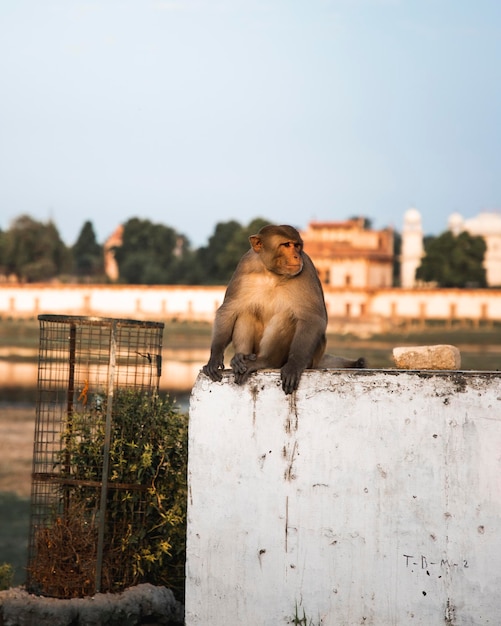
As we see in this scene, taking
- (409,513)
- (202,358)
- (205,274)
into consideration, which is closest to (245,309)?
(409,513)

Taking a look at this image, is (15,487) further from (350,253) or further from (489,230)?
(489,230)

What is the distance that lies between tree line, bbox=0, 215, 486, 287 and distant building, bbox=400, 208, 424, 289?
1268mm

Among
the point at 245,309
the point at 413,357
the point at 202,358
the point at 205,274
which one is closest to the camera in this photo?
the point at 245,309

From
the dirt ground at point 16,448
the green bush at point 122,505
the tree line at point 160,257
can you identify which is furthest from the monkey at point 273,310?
the tree line at point 160,257

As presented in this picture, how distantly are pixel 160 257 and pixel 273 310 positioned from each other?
75873mm

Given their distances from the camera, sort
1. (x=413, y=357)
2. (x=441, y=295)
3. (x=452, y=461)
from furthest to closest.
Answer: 1. (x=441, y=295)
2. (x=413, y=357)
3. (x=452, y=461)

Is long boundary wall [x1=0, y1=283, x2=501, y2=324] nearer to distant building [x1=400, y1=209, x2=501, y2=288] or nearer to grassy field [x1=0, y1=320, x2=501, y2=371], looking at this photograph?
grassy field [x1=0, y1=320, x2=501, y2=371]

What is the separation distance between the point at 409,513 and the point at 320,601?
504 millimetres

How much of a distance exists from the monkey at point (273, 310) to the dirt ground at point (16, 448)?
9520 millimetres

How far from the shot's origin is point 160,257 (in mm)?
80125

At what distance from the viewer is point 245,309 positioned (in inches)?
188

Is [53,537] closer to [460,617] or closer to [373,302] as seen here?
[460,617]

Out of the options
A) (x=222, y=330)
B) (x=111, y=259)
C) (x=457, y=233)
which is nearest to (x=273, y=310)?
(x=222, y=330)

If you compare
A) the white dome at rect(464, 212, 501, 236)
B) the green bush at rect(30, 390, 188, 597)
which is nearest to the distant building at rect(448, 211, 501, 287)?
the white dome at rect(464, 212, 501, 236)
